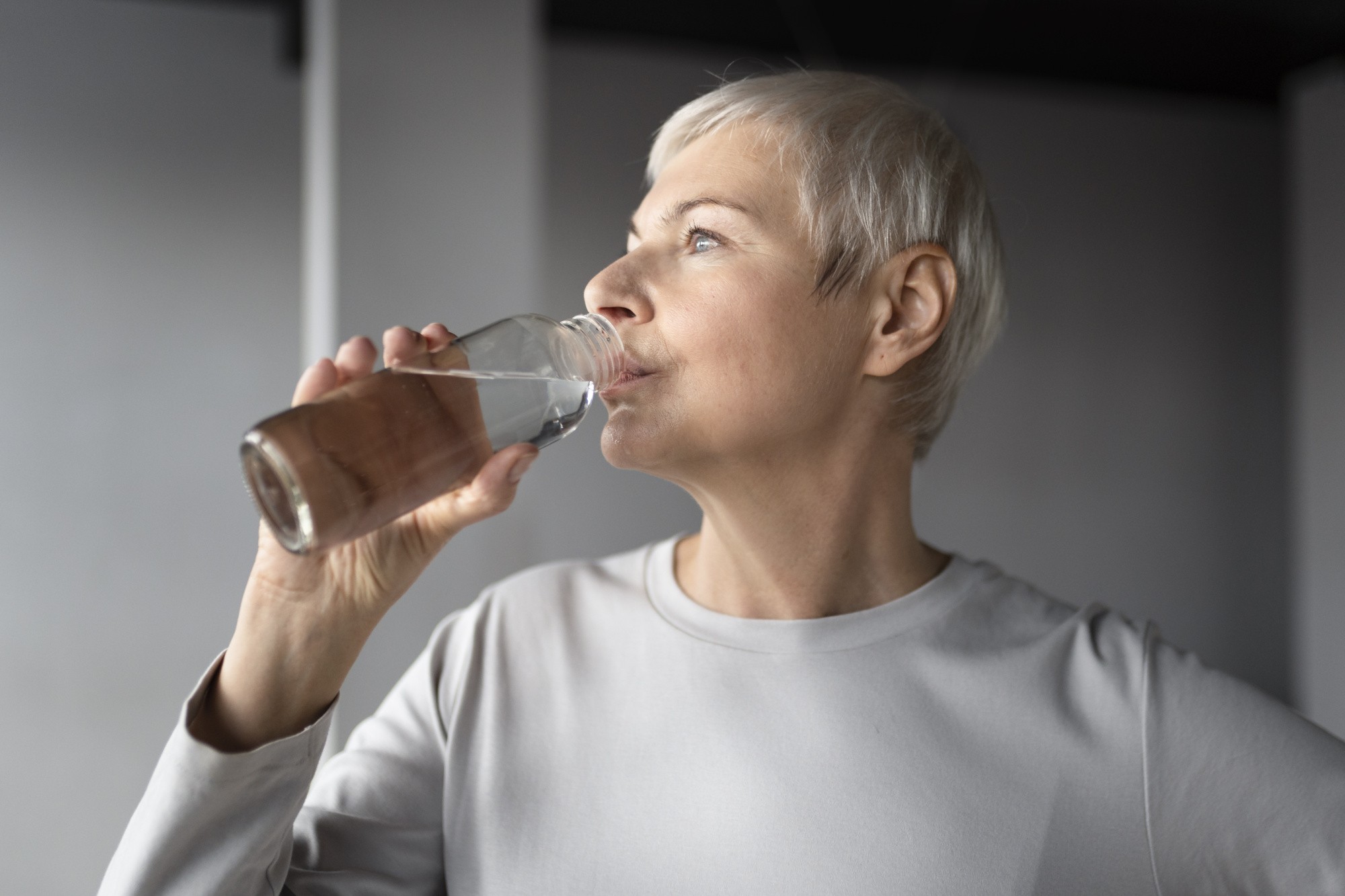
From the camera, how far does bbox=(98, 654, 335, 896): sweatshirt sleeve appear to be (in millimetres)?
801

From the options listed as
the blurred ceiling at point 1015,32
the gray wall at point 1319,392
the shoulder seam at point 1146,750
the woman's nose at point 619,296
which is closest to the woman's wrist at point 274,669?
the woman's nose at point 619,296

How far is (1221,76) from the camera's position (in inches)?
178

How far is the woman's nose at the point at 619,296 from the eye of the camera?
96cm

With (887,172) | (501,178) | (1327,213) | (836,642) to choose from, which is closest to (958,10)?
(1327,213)

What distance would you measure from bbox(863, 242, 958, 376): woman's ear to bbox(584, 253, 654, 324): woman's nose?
239 millimetres

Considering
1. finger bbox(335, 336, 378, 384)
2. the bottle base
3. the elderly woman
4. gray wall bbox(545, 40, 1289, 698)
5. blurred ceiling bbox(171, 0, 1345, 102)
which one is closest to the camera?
the bottle base

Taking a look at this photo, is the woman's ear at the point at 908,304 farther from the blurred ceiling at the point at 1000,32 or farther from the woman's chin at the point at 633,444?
the blurred ceiling at the point at 1000,32

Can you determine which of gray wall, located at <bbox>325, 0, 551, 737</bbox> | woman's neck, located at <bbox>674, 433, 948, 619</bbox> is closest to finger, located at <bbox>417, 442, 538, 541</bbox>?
woman's neck, located at <bbox>674, 433, 948, 619</bbox>

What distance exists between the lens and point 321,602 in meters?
0.86

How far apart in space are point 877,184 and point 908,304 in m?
0.13

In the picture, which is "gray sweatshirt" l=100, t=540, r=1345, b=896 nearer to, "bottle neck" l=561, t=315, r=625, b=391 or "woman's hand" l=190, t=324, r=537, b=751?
"woman's hand" l=190, t=324, r=537, b=751

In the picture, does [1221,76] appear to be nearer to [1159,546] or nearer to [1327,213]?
[1327,213]

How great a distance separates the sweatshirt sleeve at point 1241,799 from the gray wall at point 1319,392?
3217mm

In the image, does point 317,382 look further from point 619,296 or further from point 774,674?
point 774,674
